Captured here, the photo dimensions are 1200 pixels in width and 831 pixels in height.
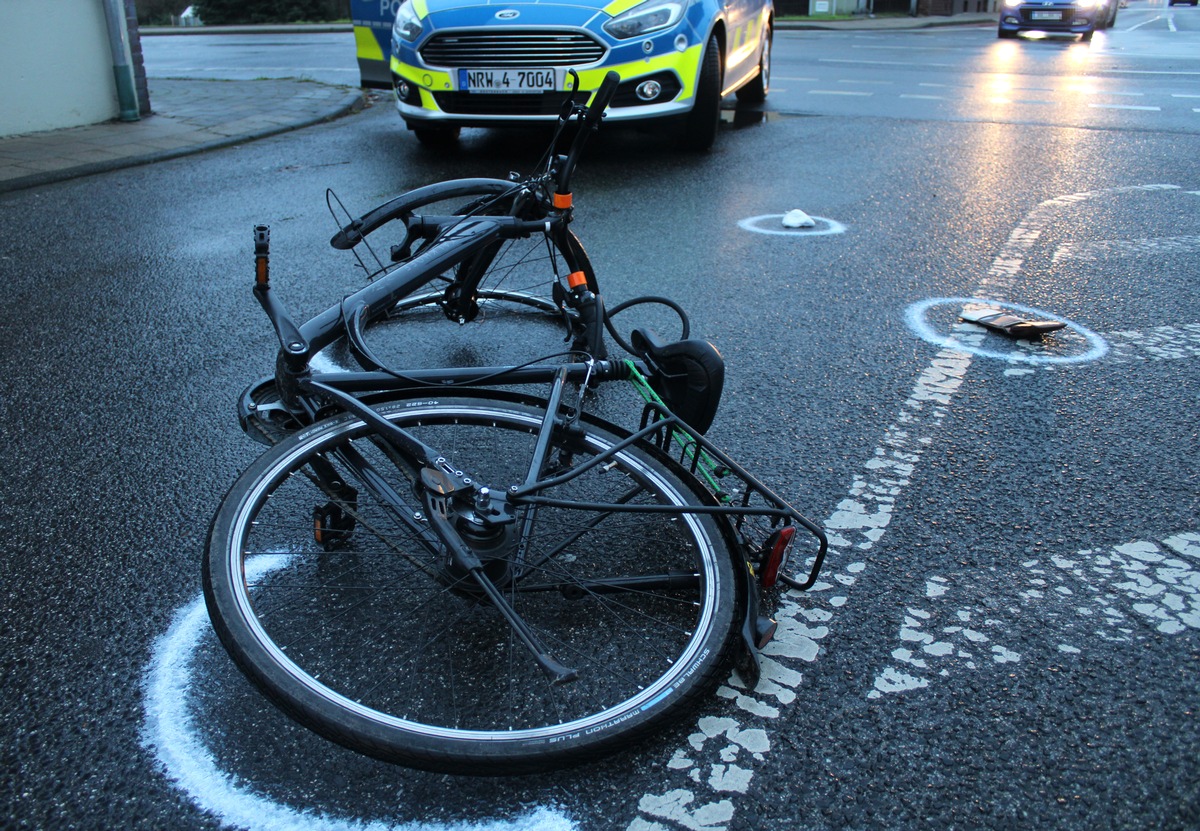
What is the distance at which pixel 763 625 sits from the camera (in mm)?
2236

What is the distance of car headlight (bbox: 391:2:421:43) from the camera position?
7.49 meters

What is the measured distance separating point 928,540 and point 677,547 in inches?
27.8

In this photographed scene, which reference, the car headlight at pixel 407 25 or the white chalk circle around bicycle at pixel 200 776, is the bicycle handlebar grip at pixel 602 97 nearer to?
the white chalk circle around bicycle at pixel 200 776

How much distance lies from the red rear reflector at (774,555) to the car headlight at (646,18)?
18.7 ft

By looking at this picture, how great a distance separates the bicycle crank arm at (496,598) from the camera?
6.39 feet

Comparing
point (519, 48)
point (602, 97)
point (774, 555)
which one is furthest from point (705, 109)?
point (774, 555)

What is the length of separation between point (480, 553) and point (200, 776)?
2.28ft

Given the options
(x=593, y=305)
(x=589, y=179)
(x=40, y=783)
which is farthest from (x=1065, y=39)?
(x=40, y=783)

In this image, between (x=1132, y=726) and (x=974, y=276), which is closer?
(x=1132, y=726)

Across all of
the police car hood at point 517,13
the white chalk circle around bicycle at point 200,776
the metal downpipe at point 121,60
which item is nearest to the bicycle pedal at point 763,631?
the white chalk circle around bicycle at point 200,776

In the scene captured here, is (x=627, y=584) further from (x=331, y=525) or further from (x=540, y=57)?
(x=540, y=57)

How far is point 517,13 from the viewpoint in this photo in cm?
717

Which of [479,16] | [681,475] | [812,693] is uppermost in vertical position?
[479,16]

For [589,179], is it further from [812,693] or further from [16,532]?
[812,693]
